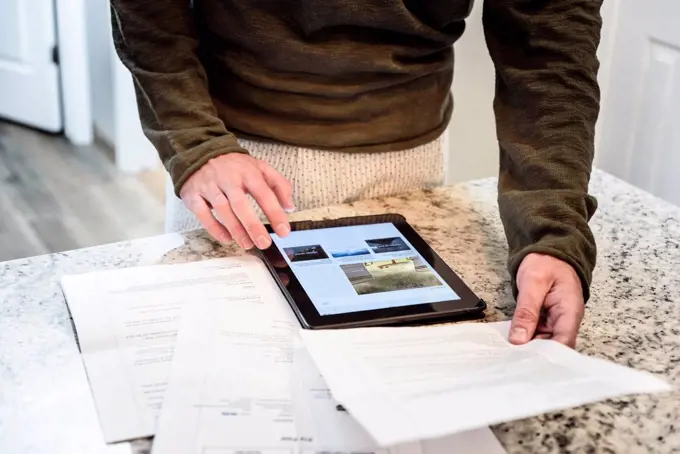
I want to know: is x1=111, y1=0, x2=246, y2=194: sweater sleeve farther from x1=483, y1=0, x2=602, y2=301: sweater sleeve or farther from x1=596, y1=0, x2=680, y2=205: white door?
x1=596, y1=0, x2=680, y2=205: white door

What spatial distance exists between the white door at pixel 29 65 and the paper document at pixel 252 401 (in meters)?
2.65

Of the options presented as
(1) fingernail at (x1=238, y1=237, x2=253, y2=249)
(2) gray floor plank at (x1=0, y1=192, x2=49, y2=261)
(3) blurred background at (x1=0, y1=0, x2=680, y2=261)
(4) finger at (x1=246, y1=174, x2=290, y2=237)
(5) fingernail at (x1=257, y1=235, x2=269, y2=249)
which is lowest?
(2) gray floor plank at (x1=0, y1=192, x2=49, y2=261)

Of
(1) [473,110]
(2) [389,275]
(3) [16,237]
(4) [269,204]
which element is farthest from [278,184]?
(3) [16,237]

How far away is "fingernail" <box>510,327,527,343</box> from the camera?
672 mm

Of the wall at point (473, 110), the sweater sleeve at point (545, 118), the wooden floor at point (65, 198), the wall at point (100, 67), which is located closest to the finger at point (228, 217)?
the sweater sleeve at point (545, 118)

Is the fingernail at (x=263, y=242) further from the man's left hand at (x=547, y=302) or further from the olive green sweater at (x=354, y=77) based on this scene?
the man's left hand at (x=547, y=302)

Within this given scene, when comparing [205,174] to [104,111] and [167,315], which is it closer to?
[167,315]

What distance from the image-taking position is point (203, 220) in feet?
2.60

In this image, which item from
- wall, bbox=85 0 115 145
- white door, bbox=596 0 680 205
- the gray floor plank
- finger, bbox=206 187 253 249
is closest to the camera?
finger, bbox=206 187 253 249

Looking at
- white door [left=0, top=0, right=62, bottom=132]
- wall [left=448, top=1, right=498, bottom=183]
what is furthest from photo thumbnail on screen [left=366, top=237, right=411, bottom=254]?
white door [left=0, top=0, right=62, bottom=132]

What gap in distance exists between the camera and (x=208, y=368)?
617 millimetres

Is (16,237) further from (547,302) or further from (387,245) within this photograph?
(547,302)

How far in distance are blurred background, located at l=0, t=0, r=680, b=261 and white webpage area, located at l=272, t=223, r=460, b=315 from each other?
1.16 meters

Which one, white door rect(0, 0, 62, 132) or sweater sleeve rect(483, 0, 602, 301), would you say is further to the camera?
white door rect(0, 0, 62, 132)
